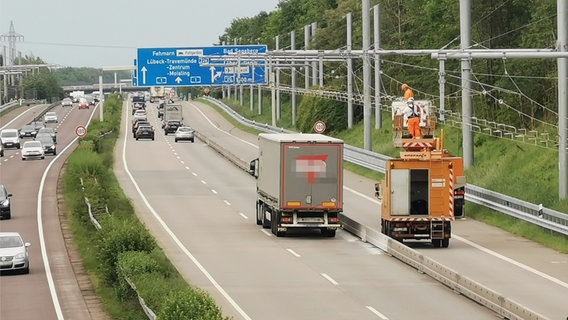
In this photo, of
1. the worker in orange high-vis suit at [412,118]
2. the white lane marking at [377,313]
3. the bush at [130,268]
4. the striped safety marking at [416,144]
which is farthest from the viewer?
the worker in orange high-vis suit at [412,118]

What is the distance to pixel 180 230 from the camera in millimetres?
45031

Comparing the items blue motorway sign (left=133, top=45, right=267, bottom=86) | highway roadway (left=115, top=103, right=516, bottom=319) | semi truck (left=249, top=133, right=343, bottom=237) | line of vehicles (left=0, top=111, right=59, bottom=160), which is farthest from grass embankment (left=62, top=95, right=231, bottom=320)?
blue motorway sign (left=133, top=45, right=267, bottom=86)

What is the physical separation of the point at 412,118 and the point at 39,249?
12.3 m

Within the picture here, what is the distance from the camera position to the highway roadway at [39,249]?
30266 mm

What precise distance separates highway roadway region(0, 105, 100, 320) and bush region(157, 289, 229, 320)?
813 cm

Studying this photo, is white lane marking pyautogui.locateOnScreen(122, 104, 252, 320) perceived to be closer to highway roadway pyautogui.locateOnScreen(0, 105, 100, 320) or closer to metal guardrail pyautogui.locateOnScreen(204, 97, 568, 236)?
highway roadway pyautogui.locateOnScreen(0, 105, 100, 320)

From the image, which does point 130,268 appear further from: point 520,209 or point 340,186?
point 520,209

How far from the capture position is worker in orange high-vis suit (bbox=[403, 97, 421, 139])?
41406 mm

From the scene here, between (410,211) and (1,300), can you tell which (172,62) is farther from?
(1,300)

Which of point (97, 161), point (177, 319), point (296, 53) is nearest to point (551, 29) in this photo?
point (296, 53)

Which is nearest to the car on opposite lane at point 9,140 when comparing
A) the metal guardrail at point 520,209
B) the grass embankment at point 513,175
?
the grass embankment at point 513,175

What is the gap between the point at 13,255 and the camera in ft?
117

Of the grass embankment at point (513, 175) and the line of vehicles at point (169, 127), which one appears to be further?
the line of vehicles at point (169, 127)

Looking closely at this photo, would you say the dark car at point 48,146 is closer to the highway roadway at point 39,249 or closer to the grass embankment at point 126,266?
the highway roadway at point 39,249
